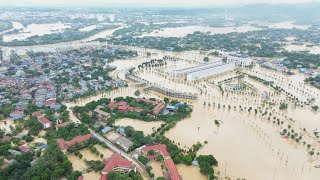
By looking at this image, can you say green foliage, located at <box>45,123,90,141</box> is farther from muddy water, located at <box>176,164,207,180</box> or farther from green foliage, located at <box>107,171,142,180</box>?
muddy water, located at <box>176,164,207,180</box>

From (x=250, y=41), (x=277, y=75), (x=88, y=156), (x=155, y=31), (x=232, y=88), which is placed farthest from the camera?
(x=155, y=31)

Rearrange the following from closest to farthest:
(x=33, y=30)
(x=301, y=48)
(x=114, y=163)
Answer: (x=114, y=163) → (x=301, y=48) → (x=33, y=30)

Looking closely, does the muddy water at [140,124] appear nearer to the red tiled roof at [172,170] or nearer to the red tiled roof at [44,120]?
the red tiled roof at [172,170]

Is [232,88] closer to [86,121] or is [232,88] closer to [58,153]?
[86,121]

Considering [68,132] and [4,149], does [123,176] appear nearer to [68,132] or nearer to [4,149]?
[68,132]

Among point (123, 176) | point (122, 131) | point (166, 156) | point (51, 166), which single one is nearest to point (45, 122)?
point (122, 131)

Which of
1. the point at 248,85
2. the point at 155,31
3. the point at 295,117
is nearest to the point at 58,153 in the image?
the point at 295,117

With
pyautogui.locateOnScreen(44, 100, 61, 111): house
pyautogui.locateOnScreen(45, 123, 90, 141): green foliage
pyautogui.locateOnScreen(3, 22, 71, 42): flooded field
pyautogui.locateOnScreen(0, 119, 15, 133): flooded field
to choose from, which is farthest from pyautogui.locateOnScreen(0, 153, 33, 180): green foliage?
pyautogui.locateOnScreen(3, 22, 71, 42): flooded field
